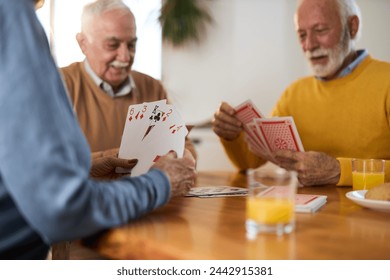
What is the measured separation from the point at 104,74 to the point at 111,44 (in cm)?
16

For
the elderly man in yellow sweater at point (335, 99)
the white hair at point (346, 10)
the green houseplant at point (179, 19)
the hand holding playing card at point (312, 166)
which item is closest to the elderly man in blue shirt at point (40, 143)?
the hand holding playing card at point (312, 166)

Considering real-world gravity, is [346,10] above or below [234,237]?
above

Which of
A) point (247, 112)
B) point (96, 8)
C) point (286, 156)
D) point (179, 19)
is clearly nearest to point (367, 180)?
point (286, 156)

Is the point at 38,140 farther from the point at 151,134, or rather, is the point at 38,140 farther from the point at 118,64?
the point at 118,64

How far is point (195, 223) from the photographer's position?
43.5 inches

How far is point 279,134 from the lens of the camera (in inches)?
69.7

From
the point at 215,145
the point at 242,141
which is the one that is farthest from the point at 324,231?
the point at 215,145

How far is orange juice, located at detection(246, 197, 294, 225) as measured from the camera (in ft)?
3.21

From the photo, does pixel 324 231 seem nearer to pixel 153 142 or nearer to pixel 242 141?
pixel 153 142

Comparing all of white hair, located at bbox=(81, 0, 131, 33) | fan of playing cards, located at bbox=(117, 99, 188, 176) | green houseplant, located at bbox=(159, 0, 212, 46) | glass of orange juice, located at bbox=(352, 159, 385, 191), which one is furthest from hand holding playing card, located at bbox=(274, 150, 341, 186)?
green houseplant, located at bbox=(159, 0, 212, 46)

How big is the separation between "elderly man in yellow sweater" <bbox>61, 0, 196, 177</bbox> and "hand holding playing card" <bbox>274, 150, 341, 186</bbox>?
56 centimetres

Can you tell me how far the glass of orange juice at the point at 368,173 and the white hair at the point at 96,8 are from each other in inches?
50.1

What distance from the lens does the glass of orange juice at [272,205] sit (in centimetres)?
98
